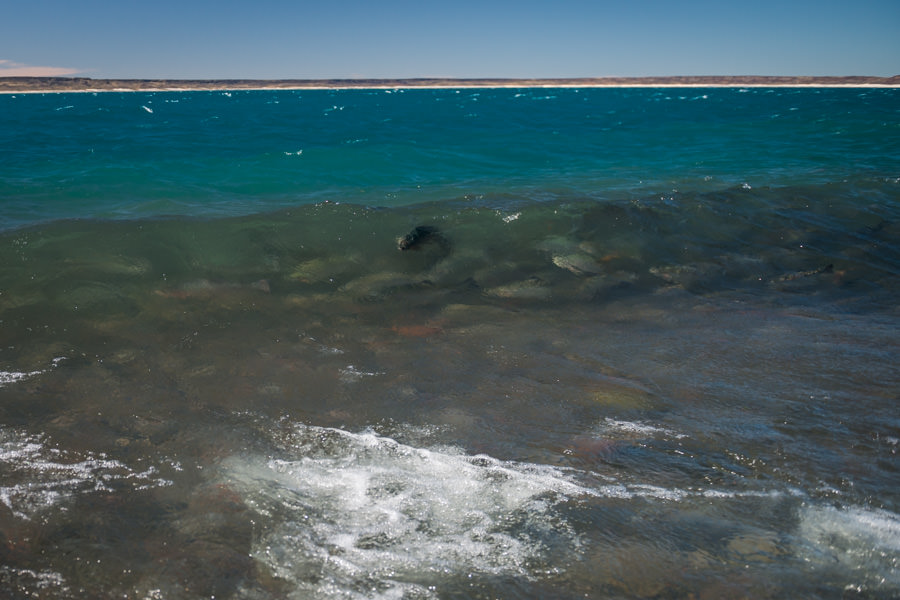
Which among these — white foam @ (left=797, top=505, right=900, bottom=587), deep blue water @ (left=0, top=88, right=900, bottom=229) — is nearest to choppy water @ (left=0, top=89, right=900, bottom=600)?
white foam @ (left=797, top=505, right=900, bottom=587)

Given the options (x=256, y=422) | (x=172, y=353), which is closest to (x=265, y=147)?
(x=172, y=353)

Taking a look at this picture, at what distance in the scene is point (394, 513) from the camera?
3.37 meters

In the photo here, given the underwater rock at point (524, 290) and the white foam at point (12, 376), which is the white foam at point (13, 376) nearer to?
the white foam at point (12, 376)

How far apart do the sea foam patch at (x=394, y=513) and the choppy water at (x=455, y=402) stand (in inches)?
0.6

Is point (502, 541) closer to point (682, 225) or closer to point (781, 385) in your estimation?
point (781, 385)

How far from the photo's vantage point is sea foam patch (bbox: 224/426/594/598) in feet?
9.65

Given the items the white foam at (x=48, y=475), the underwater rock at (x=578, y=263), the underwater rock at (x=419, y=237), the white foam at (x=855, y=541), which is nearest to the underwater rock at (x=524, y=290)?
the underwater rock at (x=578, y=263)

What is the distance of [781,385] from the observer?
485 centimetres

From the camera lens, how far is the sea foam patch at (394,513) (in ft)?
9.65

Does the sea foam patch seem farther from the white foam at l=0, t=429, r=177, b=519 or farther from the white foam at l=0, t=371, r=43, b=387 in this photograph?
the white foam at l=0, t=371, r=43, b=387

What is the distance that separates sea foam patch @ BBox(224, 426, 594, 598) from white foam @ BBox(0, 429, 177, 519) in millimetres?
665

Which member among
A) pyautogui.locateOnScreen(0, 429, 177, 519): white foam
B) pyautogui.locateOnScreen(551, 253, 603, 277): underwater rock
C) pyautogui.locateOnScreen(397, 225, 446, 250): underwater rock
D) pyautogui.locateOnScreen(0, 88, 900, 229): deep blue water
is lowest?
pyautogui.locateOnScreen(0, 429, 177, 519): white foam

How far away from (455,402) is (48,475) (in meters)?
2.73

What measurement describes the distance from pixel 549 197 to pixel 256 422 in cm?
994
